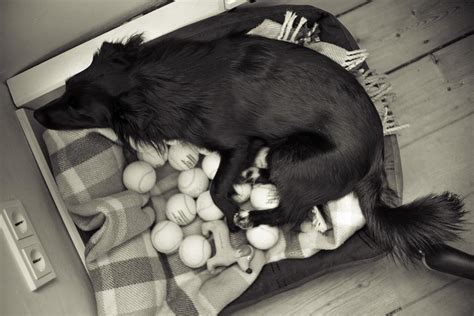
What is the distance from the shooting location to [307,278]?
5.29 feet

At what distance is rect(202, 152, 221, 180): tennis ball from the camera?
1662 mm

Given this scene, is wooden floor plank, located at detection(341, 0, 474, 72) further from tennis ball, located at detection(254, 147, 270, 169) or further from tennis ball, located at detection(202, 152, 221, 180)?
tennis ball, located at detection(202, 152, 221, 180)

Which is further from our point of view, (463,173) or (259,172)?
(463,173)

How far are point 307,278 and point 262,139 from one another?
1.54ft

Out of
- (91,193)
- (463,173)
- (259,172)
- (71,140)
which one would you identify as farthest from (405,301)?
(71,140)

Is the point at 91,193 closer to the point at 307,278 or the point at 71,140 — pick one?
the point at 71,140

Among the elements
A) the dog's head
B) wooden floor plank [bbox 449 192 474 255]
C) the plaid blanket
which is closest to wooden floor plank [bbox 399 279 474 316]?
wooden floor plank [bbox 449 192 474 255]

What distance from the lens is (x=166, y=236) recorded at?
1625 millimetres

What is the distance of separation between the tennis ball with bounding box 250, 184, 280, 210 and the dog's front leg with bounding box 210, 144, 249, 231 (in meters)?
0.08

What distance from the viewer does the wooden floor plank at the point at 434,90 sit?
1.90 metres

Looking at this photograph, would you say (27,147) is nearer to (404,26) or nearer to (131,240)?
(131,240)

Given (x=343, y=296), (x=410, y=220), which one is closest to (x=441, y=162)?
(x=410, y=220)

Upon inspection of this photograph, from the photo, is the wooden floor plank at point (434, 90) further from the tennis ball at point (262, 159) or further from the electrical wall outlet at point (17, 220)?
the electrical wall outlet at point (17, 220)

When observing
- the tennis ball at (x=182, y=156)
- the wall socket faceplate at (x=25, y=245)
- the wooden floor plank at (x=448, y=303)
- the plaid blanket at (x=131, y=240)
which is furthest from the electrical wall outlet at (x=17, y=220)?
the wooden floor plank at (x=448, y=303)
